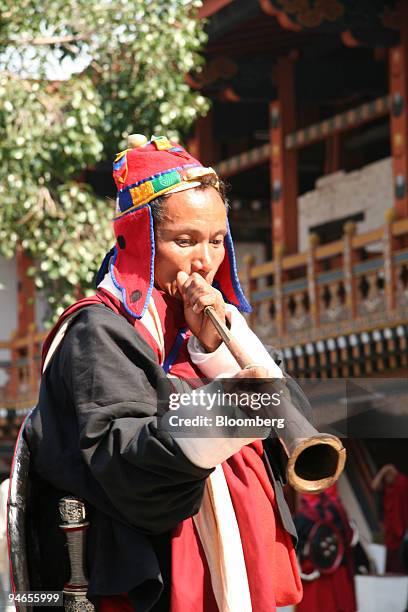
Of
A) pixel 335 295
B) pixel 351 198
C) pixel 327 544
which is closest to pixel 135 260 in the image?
pixel 327 544

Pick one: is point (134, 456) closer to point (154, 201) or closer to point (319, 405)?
point (319, 405)

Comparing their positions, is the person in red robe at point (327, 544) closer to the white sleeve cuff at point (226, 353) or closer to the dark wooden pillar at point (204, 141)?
the dark wooden pillar at point (204, 141)

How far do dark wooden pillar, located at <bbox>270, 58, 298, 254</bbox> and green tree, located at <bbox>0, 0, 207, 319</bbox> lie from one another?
5633 mm

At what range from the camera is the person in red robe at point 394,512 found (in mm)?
12375

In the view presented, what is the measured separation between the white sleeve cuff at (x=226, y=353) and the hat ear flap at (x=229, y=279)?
182 millimetres

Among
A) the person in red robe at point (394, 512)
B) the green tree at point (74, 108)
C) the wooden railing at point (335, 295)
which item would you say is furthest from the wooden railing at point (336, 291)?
the green tree at point (74, 108)

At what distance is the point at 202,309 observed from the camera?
7.70 feet

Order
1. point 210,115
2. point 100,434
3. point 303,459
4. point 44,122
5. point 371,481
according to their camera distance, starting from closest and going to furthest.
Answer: point 303,459
point 100,434
point 44,122
point 371,481
point 210,115

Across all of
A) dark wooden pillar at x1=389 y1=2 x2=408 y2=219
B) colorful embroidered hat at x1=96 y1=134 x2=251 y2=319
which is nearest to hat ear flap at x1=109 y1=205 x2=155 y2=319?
colorful embroidered hat at x1=96 y1=134 x2=251 y2=319

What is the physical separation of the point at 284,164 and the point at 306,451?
12.2m

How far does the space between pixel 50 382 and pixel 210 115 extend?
13.1m

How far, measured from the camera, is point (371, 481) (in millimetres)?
13750

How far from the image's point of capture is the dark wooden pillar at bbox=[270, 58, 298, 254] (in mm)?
13750

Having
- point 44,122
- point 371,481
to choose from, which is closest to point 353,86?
point 371,481
